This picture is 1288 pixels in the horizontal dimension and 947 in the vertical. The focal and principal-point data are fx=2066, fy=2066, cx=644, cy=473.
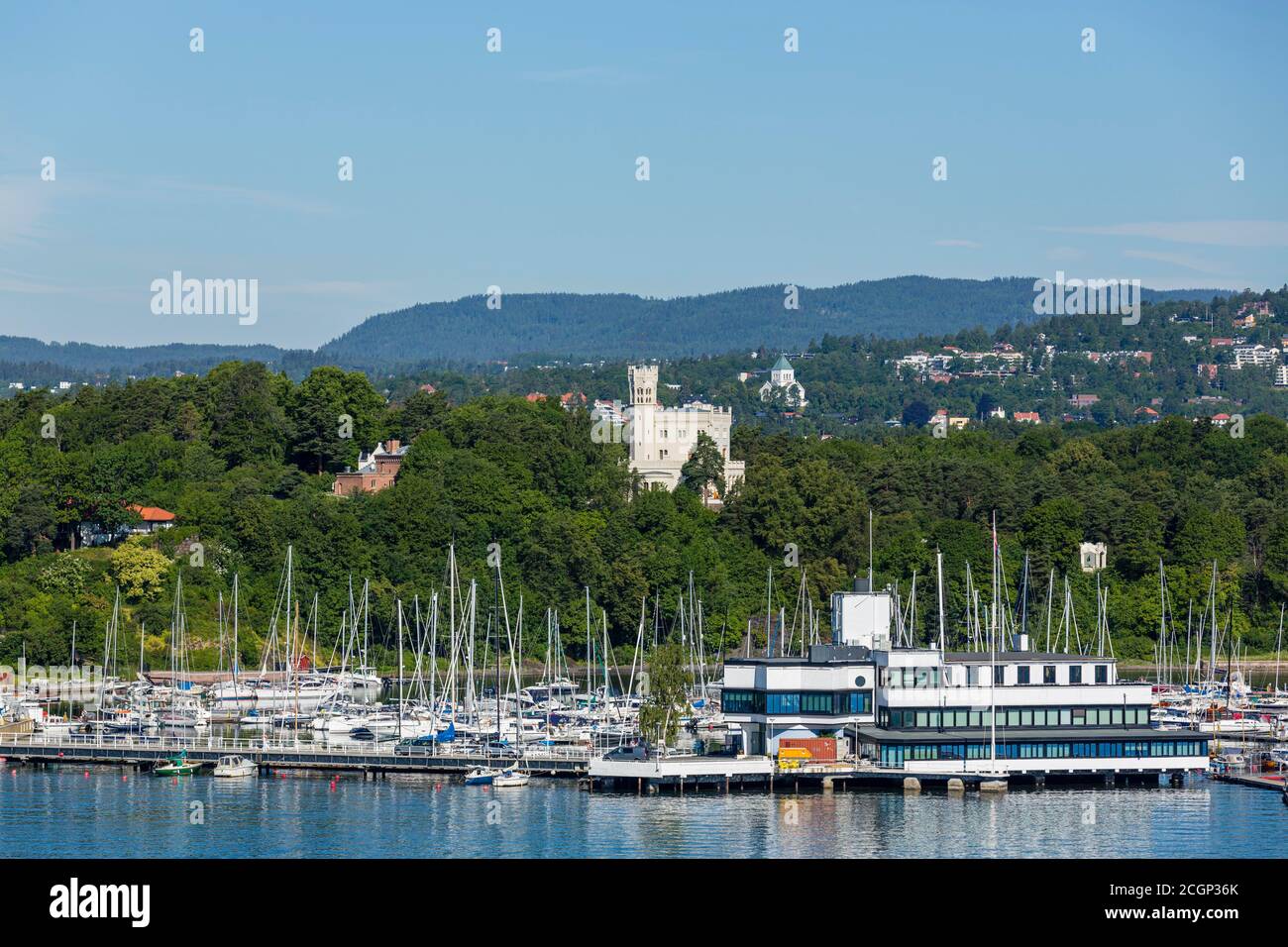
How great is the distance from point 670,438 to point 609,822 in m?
90.4

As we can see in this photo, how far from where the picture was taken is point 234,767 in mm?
64438

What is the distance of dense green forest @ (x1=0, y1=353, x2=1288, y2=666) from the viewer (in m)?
103

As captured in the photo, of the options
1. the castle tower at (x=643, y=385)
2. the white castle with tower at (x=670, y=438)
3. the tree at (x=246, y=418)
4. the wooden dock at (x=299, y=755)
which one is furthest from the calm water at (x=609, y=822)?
the castle tower at (x=643, y=385)

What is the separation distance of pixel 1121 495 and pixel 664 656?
61.5m

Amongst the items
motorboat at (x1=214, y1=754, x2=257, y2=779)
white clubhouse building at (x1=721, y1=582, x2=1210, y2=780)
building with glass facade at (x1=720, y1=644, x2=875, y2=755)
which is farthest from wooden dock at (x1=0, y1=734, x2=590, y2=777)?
white clubhouse building at (x1=721, y1=582, x2=1210, y2=780)

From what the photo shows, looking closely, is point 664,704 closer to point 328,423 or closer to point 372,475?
point 372,475

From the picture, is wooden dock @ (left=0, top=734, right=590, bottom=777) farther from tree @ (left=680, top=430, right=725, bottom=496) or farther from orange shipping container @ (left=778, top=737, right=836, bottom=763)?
tree @ (left=680, top=430, right=725, bottom=496)

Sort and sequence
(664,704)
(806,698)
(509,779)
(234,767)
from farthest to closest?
(234,767) < (664,704) < (509,779) < (806,698)

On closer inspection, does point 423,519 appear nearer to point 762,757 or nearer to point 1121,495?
point 1121,495

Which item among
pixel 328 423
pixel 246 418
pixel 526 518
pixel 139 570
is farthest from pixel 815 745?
pixel 246 418

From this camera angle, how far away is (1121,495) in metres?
120

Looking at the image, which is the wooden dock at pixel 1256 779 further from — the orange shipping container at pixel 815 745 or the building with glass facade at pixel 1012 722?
the orange shipping container at pixel 815 745

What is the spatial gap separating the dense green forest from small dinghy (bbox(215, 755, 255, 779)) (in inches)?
1218
